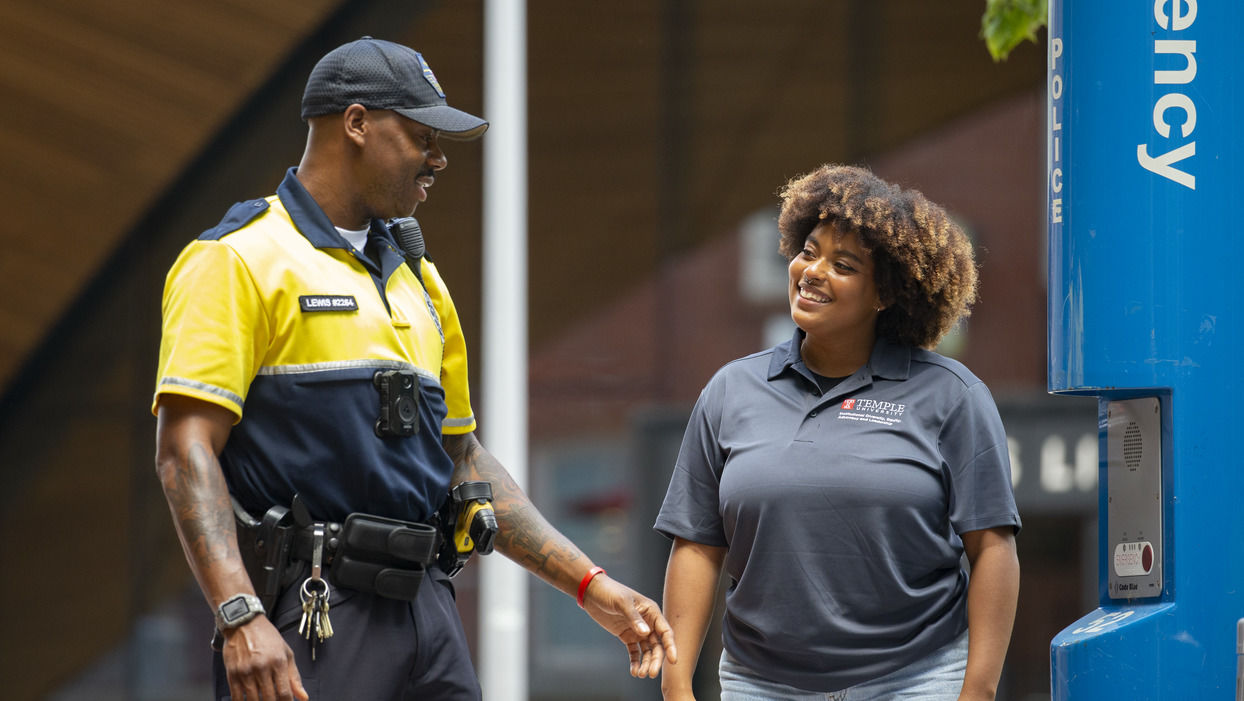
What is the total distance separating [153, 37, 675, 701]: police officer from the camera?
10.1 feet

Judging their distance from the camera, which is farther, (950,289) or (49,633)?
(49,633)

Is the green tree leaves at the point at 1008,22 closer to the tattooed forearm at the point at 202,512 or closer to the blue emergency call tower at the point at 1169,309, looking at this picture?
the blue emergency call tower at the point at 1169,309

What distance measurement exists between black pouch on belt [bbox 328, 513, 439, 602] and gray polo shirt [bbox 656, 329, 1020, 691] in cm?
73

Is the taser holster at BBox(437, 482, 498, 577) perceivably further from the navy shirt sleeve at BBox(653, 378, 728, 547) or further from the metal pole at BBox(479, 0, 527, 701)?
the metal pole at BBox(479, 0, 527, 701)

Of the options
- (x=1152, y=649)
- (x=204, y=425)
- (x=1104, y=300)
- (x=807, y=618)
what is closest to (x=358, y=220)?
(x=204, y=425)

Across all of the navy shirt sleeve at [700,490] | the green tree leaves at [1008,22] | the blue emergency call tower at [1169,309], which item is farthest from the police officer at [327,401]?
the green tree leaves at [1008,22]

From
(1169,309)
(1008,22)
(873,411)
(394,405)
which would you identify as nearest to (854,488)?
(873,411)

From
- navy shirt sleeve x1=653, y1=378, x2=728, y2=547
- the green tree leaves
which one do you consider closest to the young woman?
navy shirt sleeve x1=653, y1=378, x2=728, y2=547

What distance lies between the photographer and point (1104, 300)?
Answer: 309 centimetres

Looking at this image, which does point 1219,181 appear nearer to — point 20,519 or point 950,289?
point 950,289

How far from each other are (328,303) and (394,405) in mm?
254

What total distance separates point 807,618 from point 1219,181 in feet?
4.16

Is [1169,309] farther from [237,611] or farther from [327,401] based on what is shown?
[237,611]

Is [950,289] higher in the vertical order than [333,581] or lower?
higher
